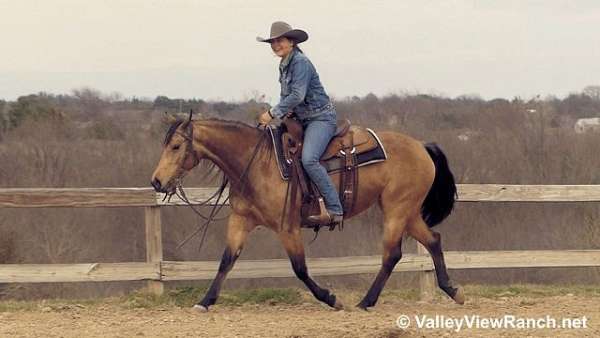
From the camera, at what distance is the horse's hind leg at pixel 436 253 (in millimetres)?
7836

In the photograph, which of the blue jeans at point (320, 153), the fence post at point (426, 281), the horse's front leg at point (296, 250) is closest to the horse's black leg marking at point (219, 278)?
the horse's front leg at point (296, 250)

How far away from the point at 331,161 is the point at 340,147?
0.15 metres

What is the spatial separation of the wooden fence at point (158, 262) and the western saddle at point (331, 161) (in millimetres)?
981

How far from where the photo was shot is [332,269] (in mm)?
8164

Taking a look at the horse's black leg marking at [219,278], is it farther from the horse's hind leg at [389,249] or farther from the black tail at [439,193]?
the black tail at [439,193]

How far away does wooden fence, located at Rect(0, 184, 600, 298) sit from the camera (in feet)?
25.9

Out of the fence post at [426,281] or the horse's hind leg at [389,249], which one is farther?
the fence post at [426,281]

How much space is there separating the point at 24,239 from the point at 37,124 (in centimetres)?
1367

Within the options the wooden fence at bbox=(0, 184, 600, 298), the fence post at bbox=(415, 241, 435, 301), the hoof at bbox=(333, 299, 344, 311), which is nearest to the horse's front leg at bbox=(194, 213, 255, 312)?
the wooden fence at bbox=(0, 184, 600, 298)

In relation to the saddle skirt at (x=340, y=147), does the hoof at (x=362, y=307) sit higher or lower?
lower

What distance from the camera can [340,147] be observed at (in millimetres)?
7406

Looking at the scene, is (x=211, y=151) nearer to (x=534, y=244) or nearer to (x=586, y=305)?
(x=586, y=305)

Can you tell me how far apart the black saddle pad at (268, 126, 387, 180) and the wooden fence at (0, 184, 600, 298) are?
1.22 metres

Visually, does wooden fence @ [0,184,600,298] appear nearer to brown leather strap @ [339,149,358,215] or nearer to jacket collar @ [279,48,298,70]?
brown leather strap @ [339,149,358,215]
